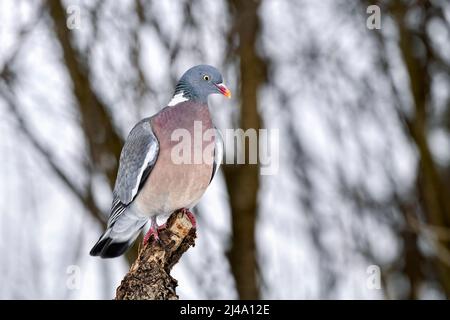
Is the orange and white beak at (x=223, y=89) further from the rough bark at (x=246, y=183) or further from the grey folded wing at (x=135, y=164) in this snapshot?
the rough bark at (x=246, y=183)

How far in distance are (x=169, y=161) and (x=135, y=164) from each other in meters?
0.27

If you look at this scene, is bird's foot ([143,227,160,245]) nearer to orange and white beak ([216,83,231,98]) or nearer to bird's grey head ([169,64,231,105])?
bird's grey head ([169,64,231,105])

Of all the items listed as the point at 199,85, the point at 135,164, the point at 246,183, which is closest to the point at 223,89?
the point at 199,85

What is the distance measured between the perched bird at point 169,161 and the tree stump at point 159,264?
7cm

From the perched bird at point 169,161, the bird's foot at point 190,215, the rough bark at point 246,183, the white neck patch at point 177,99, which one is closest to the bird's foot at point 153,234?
the perched bird at point 169,161

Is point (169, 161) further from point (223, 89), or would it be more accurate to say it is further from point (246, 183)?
point (246, 183)

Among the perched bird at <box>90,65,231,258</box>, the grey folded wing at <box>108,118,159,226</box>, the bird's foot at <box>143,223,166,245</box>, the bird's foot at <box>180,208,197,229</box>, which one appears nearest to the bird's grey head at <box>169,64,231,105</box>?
the perched bird at <box>90,65,231,258</box>

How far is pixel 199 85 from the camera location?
5746 mm

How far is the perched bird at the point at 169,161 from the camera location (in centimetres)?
557

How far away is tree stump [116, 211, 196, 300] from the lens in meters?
5.09

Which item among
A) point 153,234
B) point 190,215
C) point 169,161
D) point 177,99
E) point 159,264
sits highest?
point 177,99

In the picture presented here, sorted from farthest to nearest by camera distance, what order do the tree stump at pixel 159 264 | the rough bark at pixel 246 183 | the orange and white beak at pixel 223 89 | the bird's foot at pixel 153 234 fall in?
the rough bark at pixel 246 183 → the orange and white beak at pixel 223 89 → the bird's foot at pixel 153 234 → the tree stump at pixel 159 264
